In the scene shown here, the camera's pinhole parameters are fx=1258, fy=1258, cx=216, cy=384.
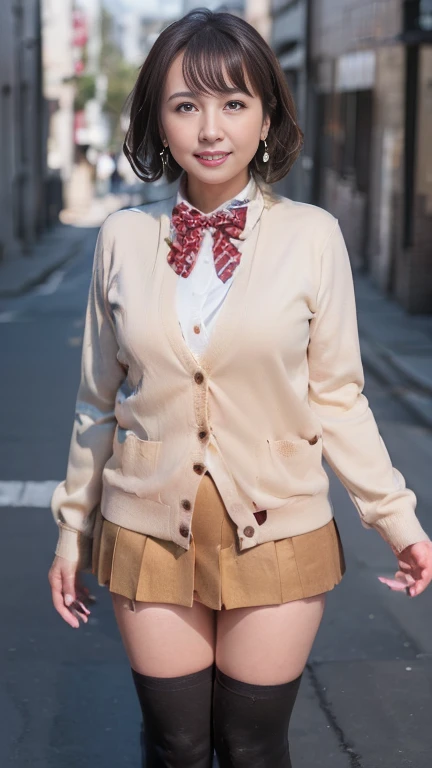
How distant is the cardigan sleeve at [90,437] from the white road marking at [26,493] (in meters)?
3.95

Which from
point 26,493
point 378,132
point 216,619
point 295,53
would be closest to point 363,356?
point 26,493

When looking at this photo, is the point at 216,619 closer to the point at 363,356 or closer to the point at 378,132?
the point at 363,356

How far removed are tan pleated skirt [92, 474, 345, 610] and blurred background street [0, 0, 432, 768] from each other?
1136 mm

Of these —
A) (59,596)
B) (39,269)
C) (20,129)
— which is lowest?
(39,269)

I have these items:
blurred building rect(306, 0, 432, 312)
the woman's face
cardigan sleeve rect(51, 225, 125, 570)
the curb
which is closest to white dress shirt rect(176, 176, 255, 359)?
the woman's face

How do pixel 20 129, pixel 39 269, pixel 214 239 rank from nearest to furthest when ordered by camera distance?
pixel 214 239
pixel 39 269
pixel 20 129

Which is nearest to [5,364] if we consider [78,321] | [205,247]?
[78,321]

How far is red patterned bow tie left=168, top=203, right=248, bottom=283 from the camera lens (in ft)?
8.05

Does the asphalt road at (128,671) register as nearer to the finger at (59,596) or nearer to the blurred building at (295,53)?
the finger at (59,596)

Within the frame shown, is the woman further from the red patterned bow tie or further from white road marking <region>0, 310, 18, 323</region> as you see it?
white road marking <region>0, 310, 18, 323</region>

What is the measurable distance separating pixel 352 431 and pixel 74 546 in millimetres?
632

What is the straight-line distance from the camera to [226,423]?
2414 mm

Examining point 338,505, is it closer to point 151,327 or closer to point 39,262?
point 151,327

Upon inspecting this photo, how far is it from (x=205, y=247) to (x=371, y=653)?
252cm
